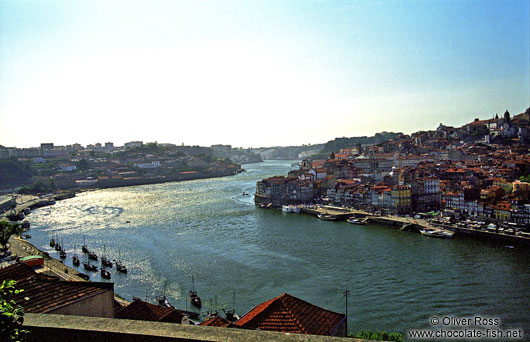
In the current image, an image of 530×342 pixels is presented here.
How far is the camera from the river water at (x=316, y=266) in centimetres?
688

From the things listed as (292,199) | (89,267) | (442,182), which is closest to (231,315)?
(89,267)

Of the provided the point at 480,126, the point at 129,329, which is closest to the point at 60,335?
the point at 129,329

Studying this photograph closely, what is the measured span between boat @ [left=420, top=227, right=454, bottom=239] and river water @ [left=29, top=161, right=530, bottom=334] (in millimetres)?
394

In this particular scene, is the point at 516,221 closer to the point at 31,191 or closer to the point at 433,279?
the point at 433,279

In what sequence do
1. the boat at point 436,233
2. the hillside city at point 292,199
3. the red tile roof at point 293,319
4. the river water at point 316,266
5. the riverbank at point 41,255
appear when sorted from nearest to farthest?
the hillside city at point 292,199, the red tile roof at point 293,319, the river water at point 316,266, the riverbank at point 41,255, the boat at point 436,233

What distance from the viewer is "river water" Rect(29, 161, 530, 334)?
6.88 meters

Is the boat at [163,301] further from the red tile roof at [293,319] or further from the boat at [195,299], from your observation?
the red tile roof at [293,319]

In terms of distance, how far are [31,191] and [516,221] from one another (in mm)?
30281

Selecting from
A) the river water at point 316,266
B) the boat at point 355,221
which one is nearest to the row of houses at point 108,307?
the river water at point 316,266

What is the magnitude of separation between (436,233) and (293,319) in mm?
10592

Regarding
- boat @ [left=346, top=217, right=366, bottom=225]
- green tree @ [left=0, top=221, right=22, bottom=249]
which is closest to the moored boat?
green tree @ [left=0, top=221, right=22, bottom=249]

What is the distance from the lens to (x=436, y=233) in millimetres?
12250

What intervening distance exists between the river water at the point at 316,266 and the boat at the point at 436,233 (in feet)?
1.29

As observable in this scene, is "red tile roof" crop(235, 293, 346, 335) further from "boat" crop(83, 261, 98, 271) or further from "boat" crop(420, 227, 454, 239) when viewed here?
"boat" crop(420, 227, 454, 239)
